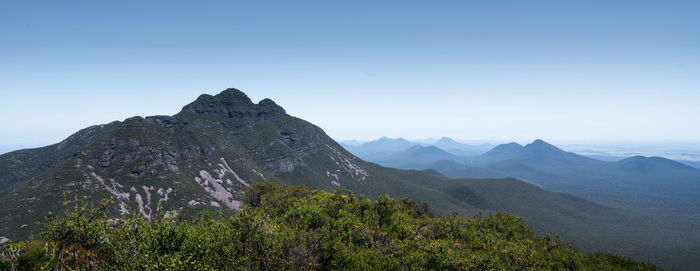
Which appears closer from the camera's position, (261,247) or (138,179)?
(261,247)

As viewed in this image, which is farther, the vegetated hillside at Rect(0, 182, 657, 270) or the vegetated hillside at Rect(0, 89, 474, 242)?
the vegetated hillside at Rect(0, 89, 474, 242)

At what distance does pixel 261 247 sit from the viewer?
1039 inches

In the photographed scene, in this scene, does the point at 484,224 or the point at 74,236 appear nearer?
the point at 74,236

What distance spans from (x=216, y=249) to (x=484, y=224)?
200 ft

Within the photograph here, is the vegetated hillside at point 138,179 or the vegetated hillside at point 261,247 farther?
the vegetated hillside at point 138,179

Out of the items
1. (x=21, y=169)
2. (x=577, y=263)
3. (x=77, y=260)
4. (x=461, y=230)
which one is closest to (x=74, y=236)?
(x=77, y=260)

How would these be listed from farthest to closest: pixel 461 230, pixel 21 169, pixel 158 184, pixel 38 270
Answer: pixel 21 169, pixel 158 184, pixel 461 230, pixel 38 270

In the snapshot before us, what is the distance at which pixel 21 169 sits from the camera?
18000 centimetres

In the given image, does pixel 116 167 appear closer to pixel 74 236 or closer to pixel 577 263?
pixel 74 236

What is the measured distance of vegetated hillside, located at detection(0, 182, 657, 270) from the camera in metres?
19.2

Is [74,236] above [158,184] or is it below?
above

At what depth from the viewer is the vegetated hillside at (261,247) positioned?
19172 mm

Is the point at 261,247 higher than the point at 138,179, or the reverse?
the point at 261,247

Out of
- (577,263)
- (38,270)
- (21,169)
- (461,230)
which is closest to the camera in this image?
(38,270)
